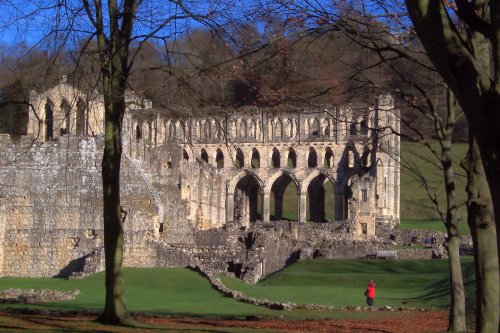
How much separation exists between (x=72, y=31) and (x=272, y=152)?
6684 centimetres

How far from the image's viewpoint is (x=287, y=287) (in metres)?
42.1

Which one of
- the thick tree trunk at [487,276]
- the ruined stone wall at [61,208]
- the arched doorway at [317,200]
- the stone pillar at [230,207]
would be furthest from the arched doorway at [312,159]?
the thick tree trunk at [487,276]

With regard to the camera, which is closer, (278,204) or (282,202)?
(278,204)

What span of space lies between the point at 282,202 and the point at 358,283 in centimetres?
4697

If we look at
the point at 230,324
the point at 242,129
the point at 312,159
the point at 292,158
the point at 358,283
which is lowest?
the point at 358,283

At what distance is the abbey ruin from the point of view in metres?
46.0

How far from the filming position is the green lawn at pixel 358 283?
35000 mm

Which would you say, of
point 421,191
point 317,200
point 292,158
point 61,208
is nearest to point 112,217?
point 61,208

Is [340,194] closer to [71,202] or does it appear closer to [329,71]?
[71,202]

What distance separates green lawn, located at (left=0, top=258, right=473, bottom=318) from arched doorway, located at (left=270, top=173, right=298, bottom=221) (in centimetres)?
3364

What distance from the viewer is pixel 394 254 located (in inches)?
2106

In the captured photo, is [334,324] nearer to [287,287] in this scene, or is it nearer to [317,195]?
[287,287]

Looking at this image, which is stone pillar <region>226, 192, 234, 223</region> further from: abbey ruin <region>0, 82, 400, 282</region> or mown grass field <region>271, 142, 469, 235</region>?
mown grass field <region>271, 142, 469, 235</region>

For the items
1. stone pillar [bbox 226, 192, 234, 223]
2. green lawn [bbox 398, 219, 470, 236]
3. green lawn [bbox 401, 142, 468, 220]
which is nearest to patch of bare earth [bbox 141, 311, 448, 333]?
green lawn [bbox 398, 219, 470, 236]
